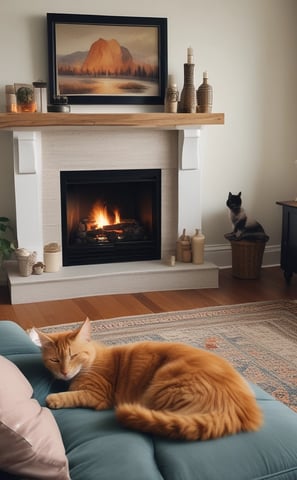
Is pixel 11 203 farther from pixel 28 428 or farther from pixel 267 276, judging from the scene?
pixel 28 428

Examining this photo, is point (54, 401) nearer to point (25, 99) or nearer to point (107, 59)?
point (25, 99)

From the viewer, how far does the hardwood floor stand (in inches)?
154

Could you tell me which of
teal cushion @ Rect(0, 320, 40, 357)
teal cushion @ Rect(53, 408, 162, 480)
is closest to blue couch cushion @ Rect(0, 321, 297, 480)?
teal cushion @ Rect(53, 408, 162, 480)

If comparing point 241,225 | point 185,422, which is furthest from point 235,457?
point 241,225

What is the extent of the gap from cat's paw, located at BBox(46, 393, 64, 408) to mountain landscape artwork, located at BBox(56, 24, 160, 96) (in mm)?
2968

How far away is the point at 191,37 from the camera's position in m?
4.64

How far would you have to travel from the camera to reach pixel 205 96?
4.46m

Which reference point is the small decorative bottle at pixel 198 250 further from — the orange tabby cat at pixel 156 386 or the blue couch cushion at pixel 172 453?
the blue couch cushion at pixel 172 453

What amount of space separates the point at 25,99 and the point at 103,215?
42.8 inches

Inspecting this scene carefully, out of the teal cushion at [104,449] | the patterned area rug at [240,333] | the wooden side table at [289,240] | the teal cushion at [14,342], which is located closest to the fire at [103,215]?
the patterned area rug at [240,333]

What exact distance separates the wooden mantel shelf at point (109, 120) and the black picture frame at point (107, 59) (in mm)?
261

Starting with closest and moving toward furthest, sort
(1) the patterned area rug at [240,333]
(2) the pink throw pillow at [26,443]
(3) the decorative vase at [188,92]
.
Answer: (2) the pink throw pillow at [26,443], (1) the patterned area rug at [240,333], (3) the decorative vase at [188,92]

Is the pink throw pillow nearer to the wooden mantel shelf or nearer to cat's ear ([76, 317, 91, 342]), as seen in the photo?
cat's ear ([76, 317, 91, 342])

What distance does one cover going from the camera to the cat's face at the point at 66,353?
6.18ft
